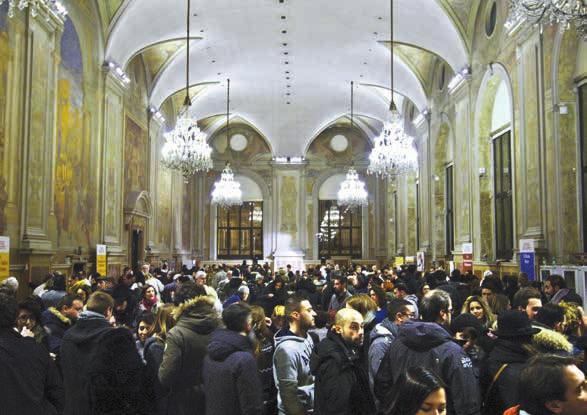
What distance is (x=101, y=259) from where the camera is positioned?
47.6ft

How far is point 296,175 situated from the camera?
2986 centimetres

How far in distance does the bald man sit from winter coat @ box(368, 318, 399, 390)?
2.61 ft

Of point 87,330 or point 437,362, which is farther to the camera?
point 87,330

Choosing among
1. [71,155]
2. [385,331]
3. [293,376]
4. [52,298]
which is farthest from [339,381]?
[71,155]

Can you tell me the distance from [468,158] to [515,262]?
4.23 metres

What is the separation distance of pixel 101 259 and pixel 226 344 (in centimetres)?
1158

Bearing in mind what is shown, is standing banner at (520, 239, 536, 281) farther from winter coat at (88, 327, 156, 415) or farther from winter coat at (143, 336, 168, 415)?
winter coat at (88, 327, 156, 415)

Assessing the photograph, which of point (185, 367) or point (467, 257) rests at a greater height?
point (467, 257)

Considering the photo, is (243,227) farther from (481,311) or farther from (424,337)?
(424,337)

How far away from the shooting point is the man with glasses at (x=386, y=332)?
433 cm

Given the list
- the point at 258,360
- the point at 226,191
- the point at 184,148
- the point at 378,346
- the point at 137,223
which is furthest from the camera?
the point at 226,191

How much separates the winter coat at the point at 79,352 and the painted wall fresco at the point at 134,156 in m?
14.4

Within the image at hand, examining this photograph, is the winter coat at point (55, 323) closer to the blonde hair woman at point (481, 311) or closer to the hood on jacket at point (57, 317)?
the hood on jacket at point (57, 317)

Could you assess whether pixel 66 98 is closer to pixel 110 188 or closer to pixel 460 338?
pixel 110 188
